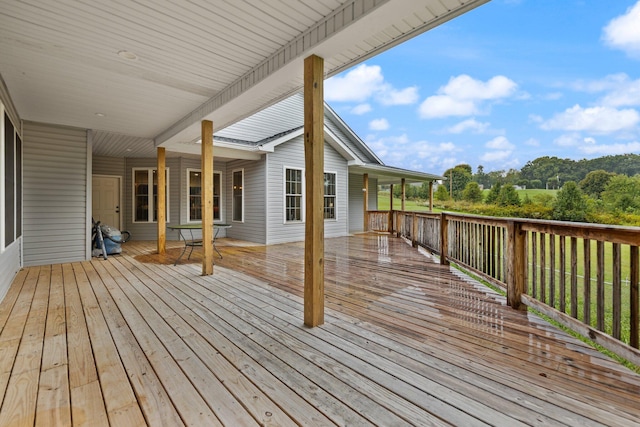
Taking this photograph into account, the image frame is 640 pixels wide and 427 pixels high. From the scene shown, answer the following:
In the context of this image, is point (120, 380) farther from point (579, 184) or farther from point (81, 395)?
point (579, 184)

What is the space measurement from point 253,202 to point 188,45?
6.18 meters

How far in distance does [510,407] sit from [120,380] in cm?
235

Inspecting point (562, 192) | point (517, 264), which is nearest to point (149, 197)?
point (517, 264)

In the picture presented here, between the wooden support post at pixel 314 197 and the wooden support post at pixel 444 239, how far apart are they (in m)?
3.51

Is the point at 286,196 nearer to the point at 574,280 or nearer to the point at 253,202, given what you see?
the point at 253,202

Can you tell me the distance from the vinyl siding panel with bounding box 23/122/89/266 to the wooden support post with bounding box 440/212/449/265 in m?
7.24

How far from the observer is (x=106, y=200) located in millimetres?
9156

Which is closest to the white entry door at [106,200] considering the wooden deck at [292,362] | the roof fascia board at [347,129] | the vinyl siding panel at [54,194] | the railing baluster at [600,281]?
the vinyl siding panel at [54,194]

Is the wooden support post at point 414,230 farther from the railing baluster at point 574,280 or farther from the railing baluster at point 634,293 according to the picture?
the railing baluster at point 634,293

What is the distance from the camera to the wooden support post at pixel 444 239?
5445 mm

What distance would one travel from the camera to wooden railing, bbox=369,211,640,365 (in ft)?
6.68

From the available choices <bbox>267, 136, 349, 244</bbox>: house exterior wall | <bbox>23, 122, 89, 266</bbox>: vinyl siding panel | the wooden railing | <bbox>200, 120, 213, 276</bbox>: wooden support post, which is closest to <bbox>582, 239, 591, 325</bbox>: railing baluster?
the wooden railing

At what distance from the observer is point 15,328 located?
2725 mm

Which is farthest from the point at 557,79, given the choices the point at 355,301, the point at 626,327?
the point at 355,301
